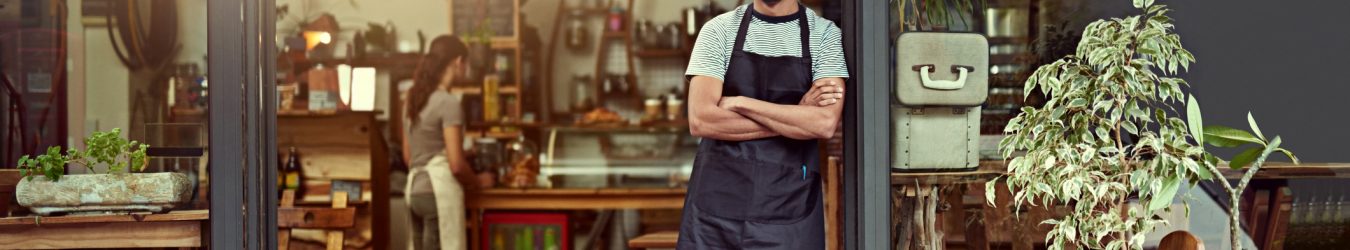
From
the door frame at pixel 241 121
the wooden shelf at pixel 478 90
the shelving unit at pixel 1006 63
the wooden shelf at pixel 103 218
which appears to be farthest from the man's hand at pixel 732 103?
the wooden shelf at pixel 478 90

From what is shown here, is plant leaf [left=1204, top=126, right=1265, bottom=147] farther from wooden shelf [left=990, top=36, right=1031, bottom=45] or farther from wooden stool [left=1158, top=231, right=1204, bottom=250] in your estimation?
wooden shelf [left=990, top=36, right=1031, bottom=45]

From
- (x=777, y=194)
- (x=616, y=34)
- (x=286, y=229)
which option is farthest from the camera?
(x=616, y=34)

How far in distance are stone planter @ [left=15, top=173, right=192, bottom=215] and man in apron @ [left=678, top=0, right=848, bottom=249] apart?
1.44 m

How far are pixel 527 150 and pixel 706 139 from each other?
329 centimetres

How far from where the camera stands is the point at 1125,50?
3.12 meters

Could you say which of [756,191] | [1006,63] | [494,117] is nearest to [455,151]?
[494,117]

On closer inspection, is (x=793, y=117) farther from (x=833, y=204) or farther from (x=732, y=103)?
(x=833, y=204)

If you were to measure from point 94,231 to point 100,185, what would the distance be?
0.43 ft

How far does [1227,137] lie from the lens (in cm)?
326

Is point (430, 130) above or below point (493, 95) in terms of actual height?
below

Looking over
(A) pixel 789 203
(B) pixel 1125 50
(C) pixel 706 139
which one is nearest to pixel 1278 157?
(B) pixel 1125 50

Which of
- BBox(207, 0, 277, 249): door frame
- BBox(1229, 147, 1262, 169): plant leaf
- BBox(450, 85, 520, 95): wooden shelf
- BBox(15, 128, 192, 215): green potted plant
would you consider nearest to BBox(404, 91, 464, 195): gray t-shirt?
BBox(450, 85, 520, 95): wooden shelf

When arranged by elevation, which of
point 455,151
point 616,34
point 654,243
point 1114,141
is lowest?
point 654,243

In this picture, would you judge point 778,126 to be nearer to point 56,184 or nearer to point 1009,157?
point 1009,157
